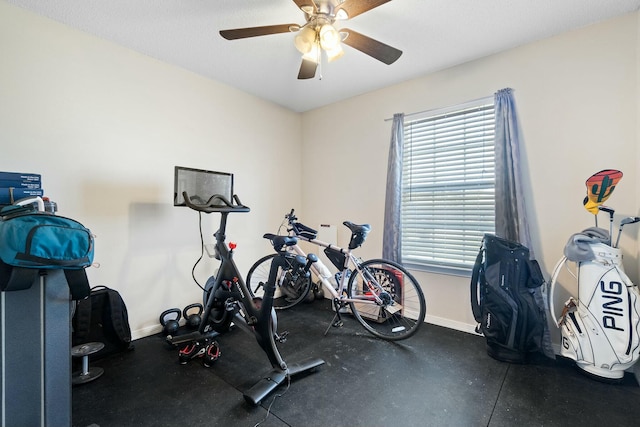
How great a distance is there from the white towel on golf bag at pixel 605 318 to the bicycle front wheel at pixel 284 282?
7.51ft

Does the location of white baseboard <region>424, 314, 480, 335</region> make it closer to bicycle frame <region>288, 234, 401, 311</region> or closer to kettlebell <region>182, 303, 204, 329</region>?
bicycle frame <region>288, 234, 401, 311</region>

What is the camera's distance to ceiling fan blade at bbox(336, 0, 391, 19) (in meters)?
1.51

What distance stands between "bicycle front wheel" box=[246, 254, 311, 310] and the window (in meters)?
1.20

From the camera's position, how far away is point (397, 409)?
160 centimetres

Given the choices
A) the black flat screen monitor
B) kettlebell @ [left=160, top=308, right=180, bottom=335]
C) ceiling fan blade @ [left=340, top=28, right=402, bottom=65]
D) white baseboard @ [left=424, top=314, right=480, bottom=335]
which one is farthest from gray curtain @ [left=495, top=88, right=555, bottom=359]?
kettlebell @ [left=160, top=308, right=180, bottom=335]

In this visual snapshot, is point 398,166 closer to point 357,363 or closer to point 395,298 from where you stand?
point 395,298

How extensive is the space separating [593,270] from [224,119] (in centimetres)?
348

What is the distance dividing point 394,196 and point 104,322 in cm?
281

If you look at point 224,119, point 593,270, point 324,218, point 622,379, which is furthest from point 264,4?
point 622,379

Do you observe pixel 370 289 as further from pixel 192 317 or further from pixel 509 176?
pixel 192 317

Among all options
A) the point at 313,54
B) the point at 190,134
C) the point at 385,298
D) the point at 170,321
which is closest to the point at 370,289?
the point at 385,298

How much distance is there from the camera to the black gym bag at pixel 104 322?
6.64 feet

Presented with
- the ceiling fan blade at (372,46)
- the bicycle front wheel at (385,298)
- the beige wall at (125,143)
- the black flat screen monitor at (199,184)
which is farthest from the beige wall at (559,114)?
the beige wall at (125,143)

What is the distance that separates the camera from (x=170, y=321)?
8.24 feet
